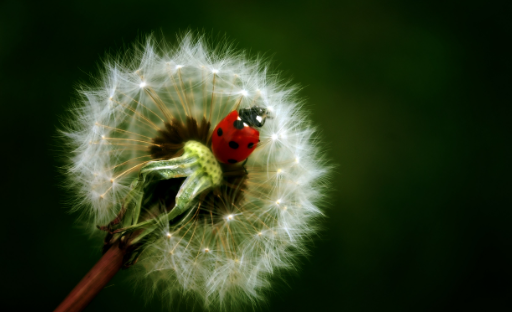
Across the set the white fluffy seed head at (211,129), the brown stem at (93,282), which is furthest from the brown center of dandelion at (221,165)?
the brown stem at (93,282)

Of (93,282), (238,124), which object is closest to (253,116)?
(238,124)

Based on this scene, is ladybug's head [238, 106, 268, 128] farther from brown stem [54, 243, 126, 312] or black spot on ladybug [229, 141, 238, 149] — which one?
brown stem [54, 243, 126, 312]

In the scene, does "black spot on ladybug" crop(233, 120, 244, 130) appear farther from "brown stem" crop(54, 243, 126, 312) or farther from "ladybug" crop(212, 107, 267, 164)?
"brown stem" crop(54, 243, 126, 312)

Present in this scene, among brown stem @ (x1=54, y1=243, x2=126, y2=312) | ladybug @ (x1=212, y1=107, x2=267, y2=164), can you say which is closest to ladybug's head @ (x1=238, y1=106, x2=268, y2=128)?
ladybug @ (x1=212, y1=107, x2=267, y2=164)

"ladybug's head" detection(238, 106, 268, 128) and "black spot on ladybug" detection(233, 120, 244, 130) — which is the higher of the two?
"ladybug's head" detection(238, 106, 268, 128)

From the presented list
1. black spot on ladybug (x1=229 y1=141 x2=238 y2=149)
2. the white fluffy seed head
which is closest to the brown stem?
the white fluffy seed head

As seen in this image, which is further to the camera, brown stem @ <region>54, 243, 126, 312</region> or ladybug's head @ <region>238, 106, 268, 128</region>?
ladybug's head @ <region>238, 106, 268, 128</region>

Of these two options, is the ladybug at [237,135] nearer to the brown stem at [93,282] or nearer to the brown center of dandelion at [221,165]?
the brown center of dandelion at [221,165]
